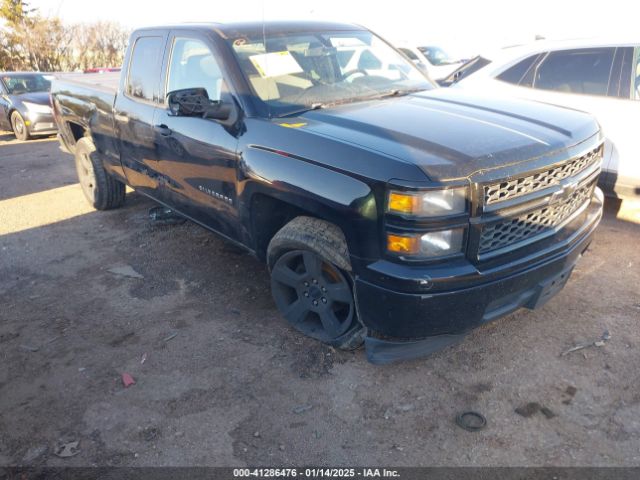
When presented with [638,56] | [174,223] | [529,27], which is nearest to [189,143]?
[174,223]

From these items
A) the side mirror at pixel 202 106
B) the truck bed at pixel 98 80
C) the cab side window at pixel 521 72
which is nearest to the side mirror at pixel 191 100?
the side mirror at pixel 202 106

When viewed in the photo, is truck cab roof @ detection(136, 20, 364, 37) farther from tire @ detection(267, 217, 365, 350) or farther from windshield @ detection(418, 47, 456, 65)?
windshield @ detection(418, 47, 456, 65)

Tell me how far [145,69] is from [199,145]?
1.24 meters

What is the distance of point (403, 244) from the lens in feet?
8.69

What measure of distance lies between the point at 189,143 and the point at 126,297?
133 centimetres

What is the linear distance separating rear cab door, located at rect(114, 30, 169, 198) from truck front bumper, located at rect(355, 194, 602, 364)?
244 cm

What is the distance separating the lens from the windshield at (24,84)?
39.0ft

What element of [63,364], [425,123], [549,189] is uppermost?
[425,123]

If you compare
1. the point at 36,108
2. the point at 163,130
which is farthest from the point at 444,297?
the point at 36,108

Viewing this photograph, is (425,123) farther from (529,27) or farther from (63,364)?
(529,27)

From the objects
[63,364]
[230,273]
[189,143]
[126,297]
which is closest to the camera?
[63,364]

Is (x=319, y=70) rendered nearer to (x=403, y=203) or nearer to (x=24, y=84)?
(x=403, y=203)

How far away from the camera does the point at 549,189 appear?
292 centimetres

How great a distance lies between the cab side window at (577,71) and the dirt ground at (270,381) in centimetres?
153
